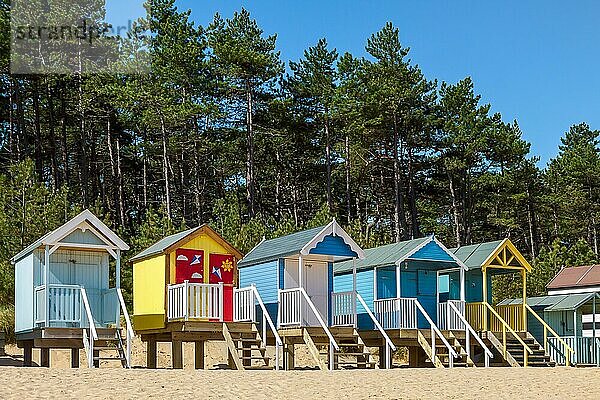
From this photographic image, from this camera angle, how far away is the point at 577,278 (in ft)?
120

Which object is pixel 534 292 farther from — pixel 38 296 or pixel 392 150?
pixel 38 296

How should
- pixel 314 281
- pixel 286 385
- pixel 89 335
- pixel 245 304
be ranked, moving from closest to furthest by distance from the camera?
pixel 286 385, pixel 89 335, pixel 245 304, pixel 314 281

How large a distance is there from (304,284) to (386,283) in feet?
11.8

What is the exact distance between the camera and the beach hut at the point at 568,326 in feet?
97.1

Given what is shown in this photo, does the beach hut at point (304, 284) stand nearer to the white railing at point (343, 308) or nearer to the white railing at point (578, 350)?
Answer: the white railing at point (343, 308)

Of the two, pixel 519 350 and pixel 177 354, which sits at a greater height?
pixel 177 354

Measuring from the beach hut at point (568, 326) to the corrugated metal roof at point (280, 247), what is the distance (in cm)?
802

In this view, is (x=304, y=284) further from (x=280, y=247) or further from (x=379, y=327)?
(x=379, y=327)

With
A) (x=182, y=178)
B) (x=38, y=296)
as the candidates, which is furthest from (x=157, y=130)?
(x=38, y=296)

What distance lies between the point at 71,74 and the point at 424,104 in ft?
67.2

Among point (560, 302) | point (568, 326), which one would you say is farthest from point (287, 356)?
point (568, 326)

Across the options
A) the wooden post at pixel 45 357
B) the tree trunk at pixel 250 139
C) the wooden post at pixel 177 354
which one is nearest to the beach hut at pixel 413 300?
the wooden post at pixel 177 354

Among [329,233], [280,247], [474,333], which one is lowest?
[474,333]

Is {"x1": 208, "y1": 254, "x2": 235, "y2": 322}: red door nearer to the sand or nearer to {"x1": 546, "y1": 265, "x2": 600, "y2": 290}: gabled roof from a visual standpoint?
the sand
